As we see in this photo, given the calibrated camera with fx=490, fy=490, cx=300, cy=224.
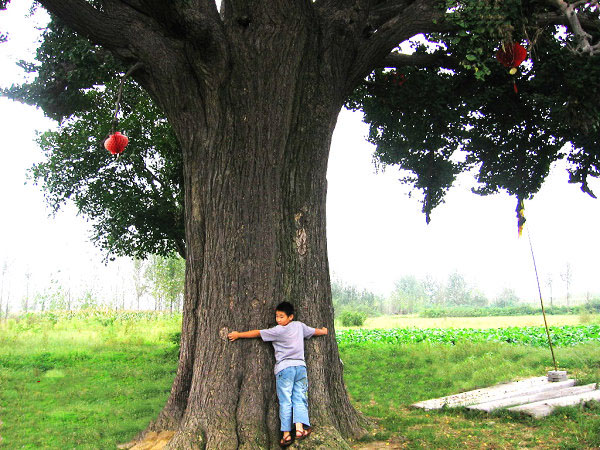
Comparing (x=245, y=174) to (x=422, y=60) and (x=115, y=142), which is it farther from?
(x=422, y=60)

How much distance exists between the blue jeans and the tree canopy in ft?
15.3

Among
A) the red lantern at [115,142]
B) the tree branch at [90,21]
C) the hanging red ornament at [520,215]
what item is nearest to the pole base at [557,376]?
the hanging red ornament at [520,215]

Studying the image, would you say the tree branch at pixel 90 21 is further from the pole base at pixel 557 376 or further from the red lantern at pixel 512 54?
the pole base at pixel 557 376

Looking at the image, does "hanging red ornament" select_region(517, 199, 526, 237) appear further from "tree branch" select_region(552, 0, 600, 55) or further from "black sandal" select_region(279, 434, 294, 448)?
"black sandal" select_region(279, 434, 294, 448)

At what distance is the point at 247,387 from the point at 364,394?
17.9 ft

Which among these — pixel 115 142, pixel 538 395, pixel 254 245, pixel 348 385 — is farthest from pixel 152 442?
pixel 538 395

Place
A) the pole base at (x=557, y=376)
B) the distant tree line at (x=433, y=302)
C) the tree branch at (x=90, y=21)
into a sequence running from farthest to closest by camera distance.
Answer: the distant tree line at (x=433, y=302), the pole base at (x=557, y=376), the tree branch at (x=90, y=21)

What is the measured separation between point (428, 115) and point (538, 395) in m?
5.72

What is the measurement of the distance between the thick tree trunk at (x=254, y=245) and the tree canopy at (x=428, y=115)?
6.63 feet

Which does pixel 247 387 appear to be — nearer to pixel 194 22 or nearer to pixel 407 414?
pixel 407 414

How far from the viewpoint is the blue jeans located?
214 inches

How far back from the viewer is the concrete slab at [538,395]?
7727 mm

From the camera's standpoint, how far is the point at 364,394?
10.4 metres

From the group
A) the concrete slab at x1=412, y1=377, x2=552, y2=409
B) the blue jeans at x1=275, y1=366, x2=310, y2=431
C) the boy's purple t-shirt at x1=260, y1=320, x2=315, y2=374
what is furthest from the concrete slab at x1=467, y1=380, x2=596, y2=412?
the boy's purple t-shirt at x1=260, y1=320, x2=315, y2=374
